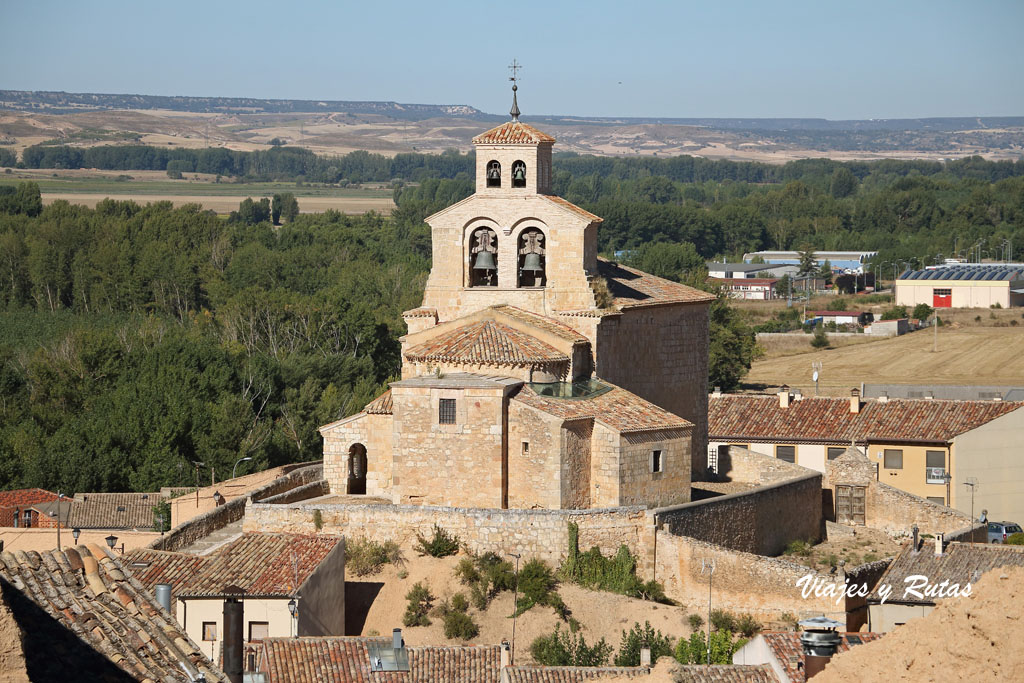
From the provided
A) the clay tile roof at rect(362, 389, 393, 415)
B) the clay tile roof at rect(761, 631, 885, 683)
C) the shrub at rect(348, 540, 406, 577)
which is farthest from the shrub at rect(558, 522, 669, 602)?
the clay tile roof at rect(761, 631, 885, 683)

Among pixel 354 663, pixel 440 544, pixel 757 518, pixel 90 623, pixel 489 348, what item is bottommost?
pixel 757 518

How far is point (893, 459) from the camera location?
44.2m

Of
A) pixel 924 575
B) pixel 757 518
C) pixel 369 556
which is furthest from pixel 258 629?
pixel 757 518

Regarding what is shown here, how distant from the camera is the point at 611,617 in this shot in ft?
102

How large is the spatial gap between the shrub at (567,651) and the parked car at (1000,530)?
12286 mm

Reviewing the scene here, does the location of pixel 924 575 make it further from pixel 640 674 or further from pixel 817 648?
pixel 817 648

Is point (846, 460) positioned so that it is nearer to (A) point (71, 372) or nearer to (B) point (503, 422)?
(B) point (503, 422)

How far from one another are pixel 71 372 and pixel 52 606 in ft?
162

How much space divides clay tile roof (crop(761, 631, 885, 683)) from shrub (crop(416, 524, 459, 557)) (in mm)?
11358

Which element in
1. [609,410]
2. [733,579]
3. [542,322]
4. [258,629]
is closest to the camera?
[258,629]

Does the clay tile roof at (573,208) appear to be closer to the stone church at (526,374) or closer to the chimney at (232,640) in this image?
the stone church at (526,374)

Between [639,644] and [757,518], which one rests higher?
[757,518]

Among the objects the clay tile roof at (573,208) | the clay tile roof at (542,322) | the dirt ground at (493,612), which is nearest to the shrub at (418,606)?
the dirt ground at (493,612)

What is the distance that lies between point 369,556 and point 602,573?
13.9 ft
